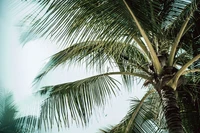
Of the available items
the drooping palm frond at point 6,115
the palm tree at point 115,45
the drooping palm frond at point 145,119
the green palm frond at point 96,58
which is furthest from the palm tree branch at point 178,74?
the drooping palm frond at point 6,115

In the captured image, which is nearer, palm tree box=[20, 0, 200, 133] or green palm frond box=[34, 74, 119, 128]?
palm tree box=[20, 0, 200, 133]

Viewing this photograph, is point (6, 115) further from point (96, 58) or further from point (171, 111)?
point (171, 111)

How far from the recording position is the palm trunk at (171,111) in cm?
351

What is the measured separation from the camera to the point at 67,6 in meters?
2.88

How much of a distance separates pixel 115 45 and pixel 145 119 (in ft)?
7.49

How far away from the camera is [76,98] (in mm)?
4418

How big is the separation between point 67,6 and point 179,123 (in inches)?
71.8

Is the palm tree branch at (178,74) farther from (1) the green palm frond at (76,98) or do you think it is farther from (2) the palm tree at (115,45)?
(1) the green palm frond at (76,98)

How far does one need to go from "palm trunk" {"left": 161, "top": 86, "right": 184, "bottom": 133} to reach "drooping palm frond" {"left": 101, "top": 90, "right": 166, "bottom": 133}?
1.15 meters

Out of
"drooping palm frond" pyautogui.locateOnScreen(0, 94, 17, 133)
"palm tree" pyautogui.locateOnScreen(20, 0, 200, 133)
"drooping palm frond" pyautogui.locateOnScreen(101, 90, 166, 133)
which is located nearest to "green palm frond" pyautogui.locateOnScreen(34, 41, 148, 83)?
"palm tree" pyautogui.locateOnScreen(20, 0, 200, 133)

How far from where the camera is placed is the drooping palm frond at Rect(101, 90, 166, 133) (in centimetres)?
497

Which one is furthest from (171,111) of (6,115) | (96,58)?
(6,115)

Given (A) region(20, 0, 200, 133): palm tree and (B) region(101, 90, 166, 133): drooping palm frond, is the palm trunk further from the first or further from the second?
(B) region(101, 90, 166, 133): drooping palm frond

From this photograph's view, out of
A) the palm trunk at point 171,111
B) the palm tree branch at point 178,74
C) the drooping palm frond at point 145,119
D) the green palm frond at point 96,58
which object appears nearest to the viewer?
the palm trunk at point 171,111
